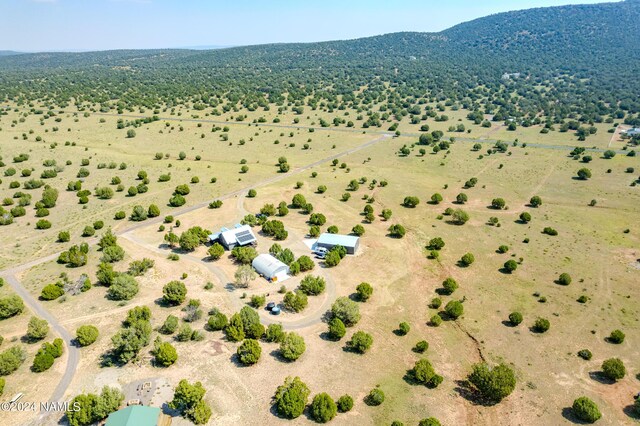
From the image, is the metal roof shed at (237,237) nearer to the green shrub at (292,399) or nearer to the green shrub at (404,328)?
the green shrub at (404,328)

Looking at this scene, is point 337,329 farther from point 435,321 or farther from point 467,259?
point 467,259

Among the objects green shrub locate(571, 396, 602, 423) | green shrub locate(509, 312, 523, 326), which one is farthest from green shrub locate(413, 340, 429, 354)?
green shrub locate(571, 396, 602, 423)

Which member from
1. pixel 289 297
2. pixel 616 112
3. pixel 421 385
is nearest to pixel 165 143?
pixel 289 297

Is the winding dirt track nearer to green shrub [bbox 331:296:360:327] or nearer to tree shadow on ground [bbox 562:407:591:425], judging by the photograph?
green shrub [bbox 331:296:360:327]

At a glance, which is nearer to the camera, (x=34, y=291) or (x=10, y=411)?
(x=10, y=411)

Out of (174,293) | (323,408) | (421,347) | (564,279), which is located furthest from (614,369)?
(174,293)

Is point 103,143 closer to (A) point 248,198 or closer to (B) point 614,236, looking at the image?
(A) point 248,198
